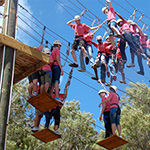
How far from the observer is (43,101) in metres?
9.53

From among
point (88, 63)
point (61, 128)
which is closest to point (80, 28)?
point (88, 63)

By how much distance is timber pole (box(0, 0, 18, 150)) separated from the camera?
17.0 feet

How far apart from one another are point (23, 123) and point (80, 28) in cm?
937

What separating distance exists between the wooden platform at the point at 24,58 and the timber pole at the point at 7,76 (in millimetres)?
148

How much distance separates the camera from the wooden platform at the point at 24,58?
582 centimetres

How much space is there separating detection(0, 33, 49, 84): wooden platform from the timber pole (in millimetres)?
148

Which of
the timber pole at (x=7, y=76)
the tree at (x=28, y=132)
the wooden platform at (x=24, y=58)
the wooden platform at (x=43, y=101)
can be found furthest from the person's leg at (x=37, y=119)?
the tree at (x=28, y=132)

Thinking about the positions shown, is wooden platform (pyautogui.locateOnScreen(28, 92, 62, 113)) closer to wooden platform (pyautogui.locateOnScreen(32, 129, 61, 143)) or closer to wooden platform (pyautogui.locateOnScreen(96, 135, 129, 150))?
wooden platform (pyautogui.locateOnScreen(32, 129, 61, 143))

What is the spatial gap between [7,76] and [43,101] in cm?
402

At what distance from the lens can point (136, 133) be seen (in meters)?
19.5

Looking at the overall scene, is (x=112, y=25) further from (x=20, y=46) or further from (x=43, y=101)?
(x=20, y=46)

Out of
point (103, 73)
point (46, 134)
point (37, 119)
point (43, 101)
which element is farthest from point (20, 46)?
point (103, 73)

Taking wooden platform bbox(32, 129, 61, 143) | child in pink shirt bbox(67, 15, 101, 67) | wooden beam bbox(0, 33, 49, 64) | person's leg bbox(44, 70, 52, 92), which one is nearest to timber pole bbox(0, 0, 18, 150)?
wooden beam bbox(0, 33, 49, 64)

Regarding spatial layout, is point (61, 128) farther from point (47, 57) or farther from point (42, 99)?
point (47, 57)
